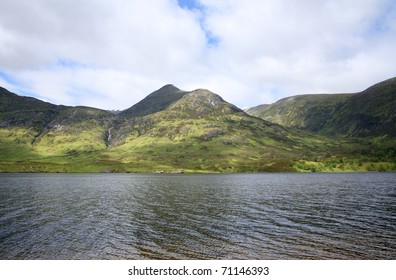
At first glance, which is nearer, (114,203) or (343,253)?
(343,253)

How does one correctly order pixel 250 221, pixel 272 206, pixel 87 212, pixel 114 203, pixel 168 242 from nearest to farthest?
pixel 168 242, pixel 250 221, pixel 87 212, pixel 272 206, pixel 114 203

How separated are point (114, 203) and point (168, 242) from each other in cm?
3911

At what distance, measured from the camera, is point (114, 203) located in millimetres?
72625

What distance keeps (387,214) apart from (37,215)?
207ft
